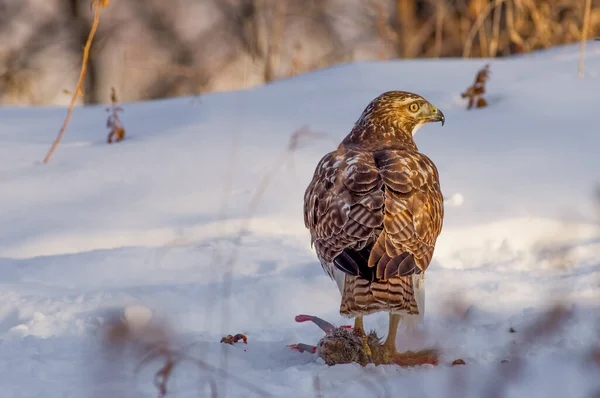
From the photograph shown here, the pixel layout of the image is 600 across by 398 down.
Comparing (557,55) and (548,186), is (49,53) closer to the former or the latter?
(557,55)

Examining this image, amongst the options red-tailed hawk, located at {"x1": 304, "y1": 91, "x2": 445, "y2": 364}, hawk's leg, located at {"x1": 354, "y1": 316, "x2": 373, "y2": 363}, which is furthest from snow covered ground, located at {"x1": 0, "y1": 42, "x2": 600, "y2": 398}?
red-tailed hawk, located at {"x1": 304, "y1": 91, "x2": 445, "y2": 364}

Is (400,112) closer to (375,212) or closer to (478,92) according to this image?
(375,212)

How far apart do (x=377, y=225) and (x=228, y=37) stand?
12999mm

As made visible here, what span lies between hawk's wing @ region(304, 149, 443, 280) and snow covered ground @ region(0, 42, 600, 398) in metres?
0.37

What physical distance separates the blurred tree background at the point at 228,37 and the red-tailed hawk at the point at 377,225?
5189mm

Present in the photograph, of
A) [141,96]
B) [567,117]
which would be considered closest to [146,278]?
[567,117]

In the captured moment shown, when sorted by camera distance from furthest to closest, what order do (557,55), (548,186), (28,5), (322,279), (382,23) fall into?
(28,5) < (382,23) < (557,55) < (548,186) < (322,279)

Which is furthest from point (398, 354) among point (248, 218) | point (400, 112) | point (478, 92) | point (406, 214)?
point (478, 92)

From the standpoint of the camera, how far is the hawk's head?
4215mm

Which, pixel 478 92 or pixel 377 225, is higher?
pixel 478 92

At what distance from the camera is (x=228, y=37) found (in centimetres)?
1586

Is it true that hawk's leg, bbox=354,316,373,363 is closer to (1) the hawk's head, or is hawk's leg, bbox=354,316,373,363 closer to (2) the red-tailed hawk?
(2) the red-tailed hawk

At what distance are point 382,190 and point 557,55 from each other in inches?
188

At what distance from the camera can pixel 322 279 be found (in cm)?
427
